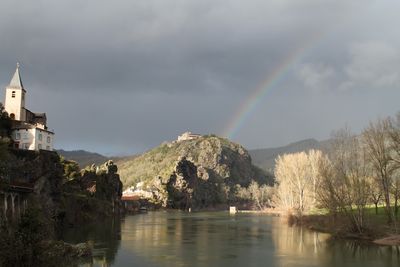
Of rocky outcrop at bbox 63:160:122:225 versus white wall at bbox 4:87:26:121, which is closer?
rocky outcrop at bbox 63:160:122:225

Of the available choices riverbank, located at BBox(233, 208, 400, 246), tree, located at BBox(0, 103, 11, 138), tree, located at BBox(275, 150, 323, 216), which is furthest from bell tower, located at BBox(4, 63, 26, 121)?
riverbank, located at BBox(233, 208, 400, 246)

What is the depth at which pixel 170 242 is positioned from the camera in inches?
2724

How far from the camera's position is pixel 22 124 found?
108 m

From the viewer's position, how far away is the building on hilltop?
107312mm

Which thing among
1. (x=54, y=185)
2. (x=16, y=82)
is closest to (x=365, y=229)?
(x=54, y=185)

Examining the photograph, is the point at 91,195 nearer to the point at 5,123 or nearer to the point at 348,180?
the point at 5,123

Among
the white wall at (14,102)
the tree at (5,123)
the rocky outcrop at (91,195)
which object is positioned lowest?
the rocky outcrop at (91,195)

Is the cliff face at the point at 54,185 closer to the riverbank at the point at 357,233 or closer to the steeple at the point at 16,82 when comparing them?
the steeple at the point at 16,82

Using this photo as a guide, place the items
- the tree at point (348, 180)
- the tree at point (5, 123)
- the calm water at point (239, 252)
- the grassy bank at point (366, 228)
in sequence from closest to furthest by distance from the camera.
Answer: the calm water at point (239, 252) < the grassy bank at point (366, 228) < the tree at point (348, 180) < the tree at point (5, 123)

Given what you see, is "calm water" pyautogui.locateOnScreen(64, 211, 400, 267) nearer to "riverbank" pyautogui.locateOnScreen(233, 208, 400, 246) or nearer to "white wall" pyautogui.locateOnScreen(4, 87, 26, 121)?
"riverbank" pyautogui.locateOnScreen(233, 208, 400, 246)

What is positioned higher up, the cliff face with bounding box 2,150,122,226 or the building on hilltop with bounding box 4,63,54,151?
the building on hilltop with bounding box 4,63,54,151

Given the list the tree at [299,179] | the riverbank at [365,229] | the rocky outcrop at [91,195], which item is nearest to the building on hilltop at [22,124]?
the rocky outcrop at [91,195]

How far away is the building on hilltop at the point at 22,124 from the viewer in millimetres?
107312

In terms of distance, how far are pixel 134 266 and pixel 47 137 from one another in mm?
77473
